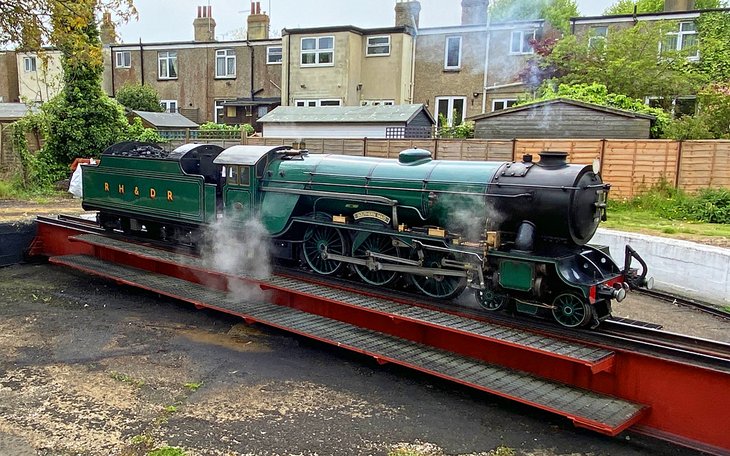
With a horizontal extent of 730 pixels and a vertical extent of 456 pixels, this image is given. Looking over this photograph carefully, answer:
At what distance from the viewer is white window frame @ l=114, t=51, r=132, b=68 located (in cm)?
3781

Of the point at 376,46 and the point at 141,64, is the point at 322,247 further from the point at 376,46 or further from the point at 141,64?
the point at 141,64

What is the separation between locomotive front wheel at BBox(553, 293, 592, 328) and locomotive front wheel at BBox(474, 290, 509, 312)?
57 cm

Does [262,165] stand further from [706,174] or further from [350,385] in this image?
[706,174]

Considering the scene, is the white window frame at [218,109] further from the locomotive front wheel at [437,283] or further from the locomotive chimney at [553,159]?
the locomotive chimney at [553,159]

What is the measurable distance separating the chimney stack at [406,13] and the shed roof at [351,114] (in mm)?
8204

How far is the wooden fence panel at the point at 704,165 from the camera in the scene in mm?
15039

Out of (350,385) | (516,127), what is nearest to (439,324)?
(350,385)

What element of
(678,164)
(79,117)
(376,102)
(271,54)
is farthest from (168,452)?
(271,54)

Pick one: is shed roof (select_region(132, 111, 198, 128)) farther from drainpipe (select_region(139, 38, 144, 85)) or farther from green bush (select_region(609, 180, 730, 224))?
green bush (select_region(609, 180, 730, 224))

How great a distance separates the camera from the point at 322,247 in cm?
827

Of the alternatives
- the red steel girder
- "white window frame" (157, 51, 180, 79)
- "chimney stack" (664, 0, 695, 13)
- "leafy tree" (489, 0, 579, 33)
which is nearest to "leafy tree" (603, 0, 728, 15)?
"leafy tree" (489, 0, 579, 33)

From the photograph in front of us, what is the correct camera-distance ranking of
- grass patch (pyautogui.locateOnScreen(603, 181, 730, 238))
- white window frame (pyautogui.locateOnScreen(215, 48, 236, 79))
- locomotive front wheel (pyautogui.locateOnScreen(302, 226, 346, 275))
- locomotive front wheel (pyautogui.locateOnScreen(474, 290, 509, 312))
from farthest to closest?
white window frame (pyautogui.locateOnScreen(215, 48, 236, 79)) → grass patch (pyautogui.locateOnScreen(603, 181, 730, 238)) → locomotive front wheel (pyautogui.locateOnScreen(302, 226, 346, 275)) → locomotive front wheel (pyautogui.locateOnScreen(474, 290, 509, 312))

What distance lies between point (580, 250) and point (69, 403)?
5.43m

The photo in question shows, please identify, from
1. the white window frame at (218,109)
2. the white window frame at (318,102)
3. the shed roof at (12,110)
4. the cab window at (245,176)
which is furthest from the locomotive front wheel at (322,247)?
the white window frame at (218,109)
